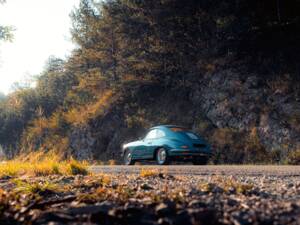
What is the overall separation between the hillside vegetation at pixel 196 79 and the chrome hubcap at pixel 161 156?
441 centimetres

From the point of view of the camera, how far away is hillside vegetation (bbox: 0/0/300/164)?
60.9 ft

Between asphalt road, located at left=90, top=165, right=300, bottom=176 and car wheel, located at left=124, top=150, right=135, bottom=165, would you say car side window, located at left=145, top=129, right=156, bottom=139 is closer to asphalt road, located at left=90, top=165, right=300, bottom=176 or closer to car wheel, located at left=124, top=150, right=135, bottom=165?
car wheel, located at left=124, top=150, right=135, bottom=165

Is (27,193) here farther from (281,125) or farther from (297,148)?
(281,125)

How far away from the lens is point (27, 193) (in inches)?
192

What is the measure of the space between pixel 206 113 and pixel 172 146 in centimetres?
794

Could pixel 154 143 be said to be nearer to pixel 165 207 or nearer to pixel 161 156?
pixel 161 156

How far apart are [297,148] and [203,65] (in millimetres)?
9237

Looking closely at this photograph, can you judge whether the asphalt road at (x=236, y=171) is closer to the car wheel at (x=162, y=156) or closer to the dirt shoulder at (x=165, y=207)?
the dirt shoulder at (x=165, y=207)

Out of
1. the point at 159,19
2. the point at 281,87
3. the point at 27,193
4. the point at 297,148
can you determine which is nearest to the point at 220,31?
the point at 159,19

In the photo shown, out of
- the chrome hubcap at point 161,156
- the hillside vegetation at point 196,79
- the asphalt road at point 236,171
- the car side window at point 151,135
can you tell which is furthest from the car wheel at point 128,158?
the asphalt road at point 236,171

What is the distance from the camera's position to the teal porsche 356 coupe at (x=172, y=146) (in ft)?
45.6

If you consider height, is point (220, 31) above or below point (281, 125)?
above

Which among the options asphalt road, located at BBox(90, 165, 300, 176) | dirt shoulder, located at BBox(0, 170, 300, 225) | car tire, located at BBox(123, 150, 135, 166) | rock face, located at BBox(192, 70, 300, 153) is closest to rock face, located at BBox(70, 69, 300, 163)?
rock face, located at BBox(192, 70, 300, 153)

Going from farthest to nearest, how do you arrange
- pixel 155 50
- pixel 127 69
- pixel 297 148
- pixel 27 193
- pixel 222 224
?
1. pixel 127 69
2. pixel 155 50
3. pixel 297 148
4. pixel 27 193
5. pixel 222 224
